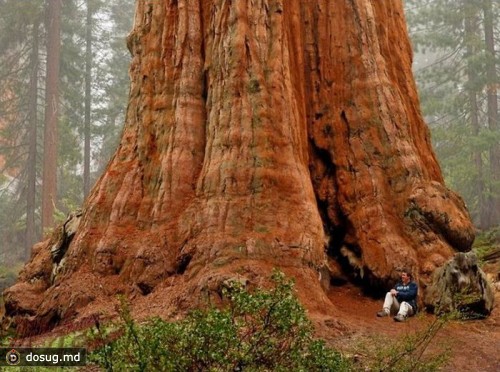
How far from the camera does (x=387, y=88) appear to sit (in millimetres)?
10672

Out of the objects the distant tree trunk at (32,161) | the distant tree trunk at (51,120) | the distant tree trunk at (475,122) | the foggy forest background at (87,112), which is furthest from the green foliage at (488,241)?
the distant tree trunk at (32,161)

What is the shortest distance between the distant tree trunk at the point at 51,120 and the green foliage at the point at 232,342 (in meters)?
17.6

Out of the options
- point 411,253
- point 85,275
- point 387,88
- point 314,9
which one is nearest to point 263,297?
point 85,275

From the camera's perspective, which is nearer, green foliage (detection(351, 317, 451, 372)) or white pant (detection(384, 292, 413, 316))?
green foliage (detection(351, 317, 451, 372))

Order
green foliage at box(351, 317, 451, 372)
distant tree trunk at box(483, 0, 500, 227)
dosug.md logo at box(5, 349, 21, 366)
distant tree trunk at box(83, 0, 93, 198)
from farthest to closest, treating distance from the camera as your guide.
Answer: distant tree trunk at box(83, 0, 93, 198) < distant tree trunk at box(483, 0, 500, 227) < dosug.md logo at box(5, 349, 21, 366) < green foliage at box(351, 317, 451, 372)

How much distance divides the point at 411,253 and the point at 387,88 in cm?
322

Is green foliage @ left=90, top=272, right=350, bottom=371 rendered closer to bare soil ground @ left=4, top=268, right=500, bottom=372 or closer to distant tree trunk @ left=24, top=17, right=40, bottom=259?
bare soil ground @ left=4, top=268, right=500, bottom=372

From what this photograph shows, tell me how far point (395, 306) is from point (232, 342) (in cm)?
530

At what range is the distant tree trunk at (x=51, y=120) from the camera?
22.0 metres

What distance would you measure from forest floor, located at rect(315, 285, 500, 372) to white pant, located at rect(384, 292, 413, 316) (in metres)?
0.17

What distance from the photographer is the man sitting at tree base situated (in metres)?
8.71

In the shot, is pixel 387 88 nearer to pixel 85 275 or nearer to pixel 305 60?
pixel 305 60

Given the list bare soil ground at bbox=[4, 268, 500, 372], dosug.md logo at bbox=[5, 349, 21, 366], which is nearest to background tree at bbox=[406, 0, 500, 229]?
bare soil ground at bbox=[4, 268, 500, 372]

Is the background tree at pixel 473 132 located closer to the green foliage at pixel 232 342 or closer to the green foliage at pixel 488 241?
the green foliage at pixel 488 241
